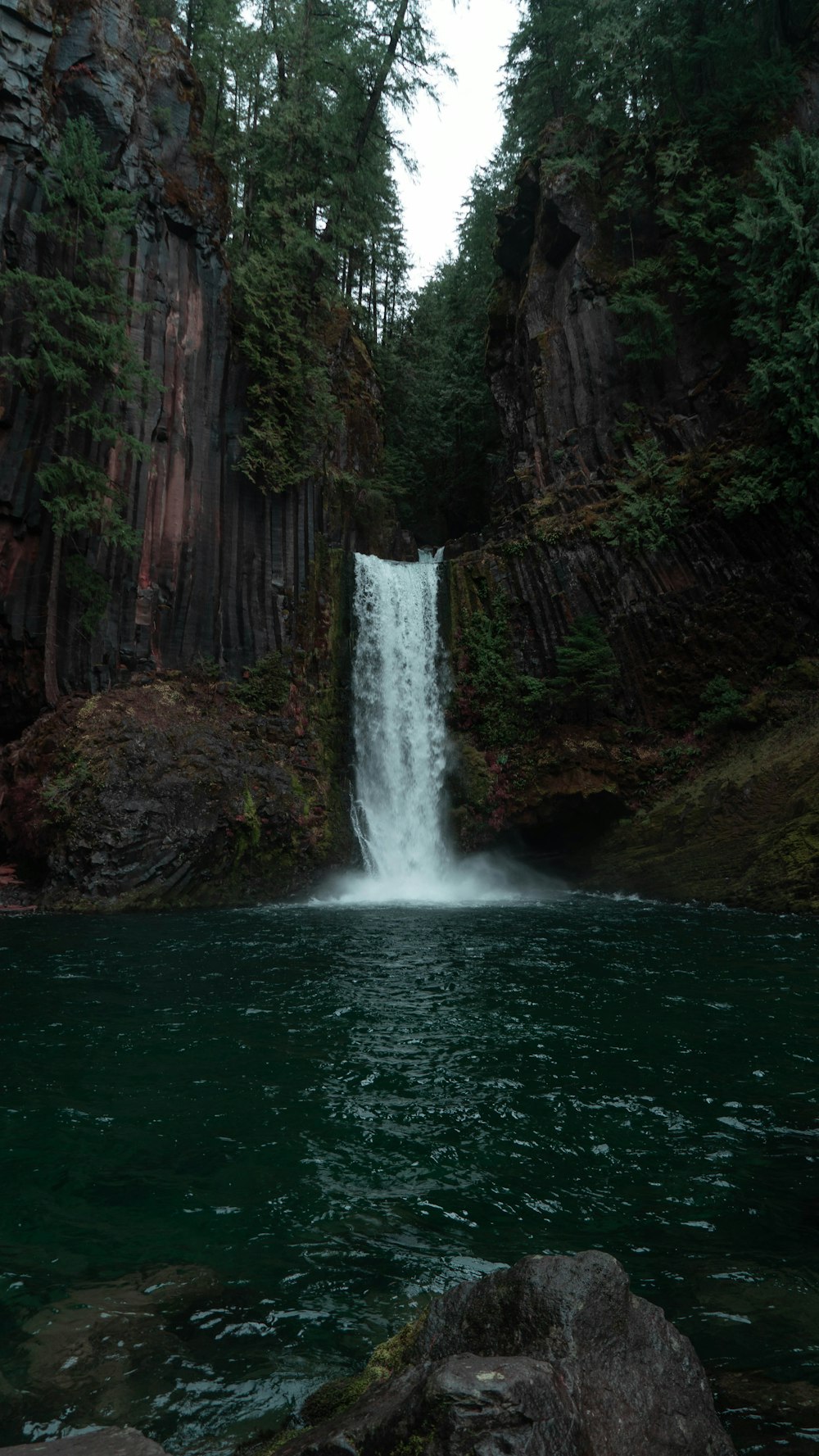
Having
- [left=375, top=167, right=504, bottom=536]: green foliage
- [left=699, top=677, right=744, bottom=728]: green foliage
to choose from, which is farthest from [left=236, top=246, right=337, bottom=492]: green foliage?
[left=699, top=677, right=744, bottom=728]: green foliage

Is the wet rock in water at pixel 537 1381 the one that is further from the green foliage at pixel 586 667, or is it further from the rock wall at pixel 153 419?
the green foliage at pixel 586 667

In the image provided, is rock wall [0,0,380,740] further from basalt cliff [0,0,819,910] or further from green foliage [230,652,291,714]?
green foliage [230,652,291,714]

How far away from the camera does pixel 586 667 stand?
2098 centimetres

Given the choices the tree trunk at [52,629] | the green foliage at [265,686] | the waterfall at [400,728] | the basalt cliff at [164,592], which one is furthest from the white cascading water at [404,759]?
the tree trunk at [52,629]

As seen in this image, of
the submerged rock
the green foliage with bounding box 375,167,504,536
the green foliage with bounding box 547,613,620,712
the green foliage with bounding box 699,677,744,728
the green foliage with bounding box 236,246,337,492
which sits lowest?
the submerged rock

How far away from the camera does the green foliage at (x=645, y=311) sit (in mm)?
23281

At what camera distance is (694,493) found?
20969mm

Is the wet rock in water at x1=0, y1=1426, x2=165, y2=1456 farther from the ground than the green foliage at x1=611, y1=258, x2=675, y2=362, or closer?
closer

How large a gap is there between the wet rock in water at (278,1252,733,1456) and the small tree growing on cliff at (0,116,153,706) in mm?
17497

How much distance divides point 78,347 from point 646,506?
14.1 metres

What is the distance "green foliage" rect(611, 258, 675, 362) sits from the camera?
76.4ft

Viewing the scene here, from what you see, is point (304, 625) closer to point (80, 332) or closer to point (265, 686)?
point (265, 686)

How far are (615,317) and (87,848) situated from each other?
21.7 meters

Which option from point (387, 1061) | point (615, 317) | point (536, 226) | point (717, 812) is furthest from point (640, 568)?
point (387, 1061)
